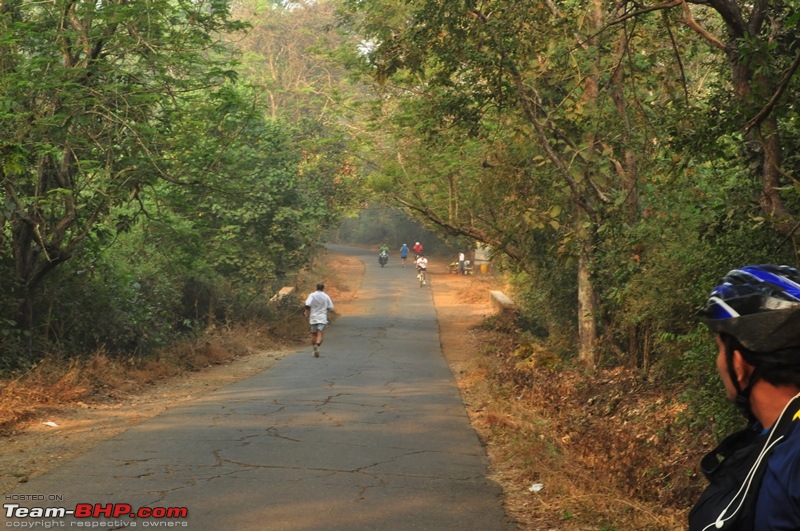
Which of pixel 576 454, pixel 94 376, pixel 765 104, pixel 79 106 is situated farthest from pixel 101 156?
pixel 765 104

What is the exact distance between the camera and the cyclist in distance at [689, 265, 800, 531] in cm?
188

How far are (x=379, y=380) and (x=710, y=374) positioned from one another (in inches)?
391

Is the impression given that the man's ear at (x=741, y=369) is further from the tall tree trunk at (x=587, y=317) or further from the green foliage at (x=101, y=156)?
the tall tree trunk at (x=587, y=317)

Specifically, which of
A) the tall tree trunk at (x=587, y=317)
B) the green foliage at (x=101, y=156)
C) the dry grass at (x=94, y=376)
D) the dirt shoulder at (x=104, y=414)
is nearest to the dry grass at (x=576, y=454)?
the tall tree trunk at (x=587, y=317)

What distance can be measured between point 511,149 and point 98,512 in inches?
544

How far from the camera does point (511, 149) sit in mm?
19141

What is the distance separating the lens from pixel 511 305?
30703mm

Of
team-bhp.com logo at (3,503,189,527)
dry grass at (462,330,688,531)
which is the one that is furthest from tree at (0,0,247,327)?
dry grass at (462,330,688,531)

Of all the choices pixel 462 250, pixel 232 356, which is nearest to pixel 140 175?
pixel 232 356

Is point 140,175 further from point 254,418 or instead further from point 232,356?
point 232,356

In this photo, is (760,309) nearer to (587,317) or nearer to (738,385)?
(738,385)

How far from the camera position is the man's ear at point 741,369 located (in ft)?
7.12

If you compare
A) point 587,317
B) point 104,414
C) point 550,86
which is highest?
point 550,86

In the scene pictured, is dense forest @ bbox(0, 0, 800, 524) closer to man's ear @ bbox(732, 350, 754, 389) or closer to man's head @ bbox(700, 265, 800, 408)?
man's head @ bbox(700, 265, 800, 408)
